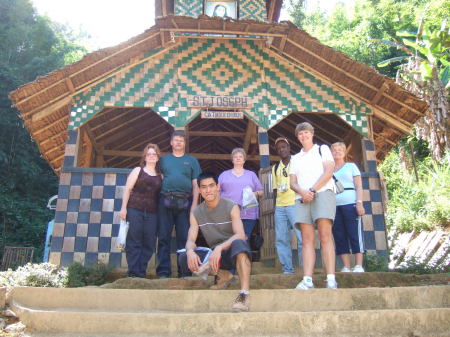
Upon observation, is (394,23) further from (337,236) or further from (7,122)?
(337,236)

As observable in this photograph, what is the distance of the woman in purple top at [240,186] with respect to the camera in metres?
5.84

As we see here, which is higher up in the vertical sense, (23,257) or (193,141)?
(193,141)

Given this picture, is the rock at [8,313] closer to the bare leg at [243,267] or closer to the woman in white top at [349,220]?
the bare leg at [243,267]

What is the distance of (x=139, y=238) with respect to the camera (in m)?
5.36

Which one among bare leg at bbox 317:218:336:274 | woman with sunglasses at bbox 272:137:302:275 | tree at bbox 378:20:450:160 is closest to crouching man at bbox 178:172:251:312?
bare leg at bbox 317:218:336:274

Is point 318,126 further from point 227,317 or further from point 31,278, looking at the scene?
point 227,317

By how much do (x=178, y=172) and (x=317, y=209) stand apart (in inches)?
79.0

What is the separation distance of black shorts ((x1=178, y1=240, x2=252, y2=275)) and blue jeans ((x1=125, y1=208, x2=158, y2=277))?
3.73 feet

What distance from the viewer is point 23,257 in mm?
13727

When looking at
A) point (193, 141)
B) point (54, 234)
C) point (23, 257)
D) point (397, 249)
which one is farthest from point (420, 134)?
point (23, 257)

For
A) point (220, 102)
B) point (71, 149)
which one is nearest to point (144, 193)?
point (71, 149)

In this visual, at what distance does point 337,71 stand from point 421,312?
5.08m

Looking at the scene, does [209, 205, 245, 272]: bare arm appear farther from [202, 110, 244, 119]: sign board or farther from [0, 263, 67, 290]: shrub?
[202, 110, 244, 119]: sign board

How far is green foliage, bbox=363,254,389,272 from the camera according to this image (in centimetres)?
643
